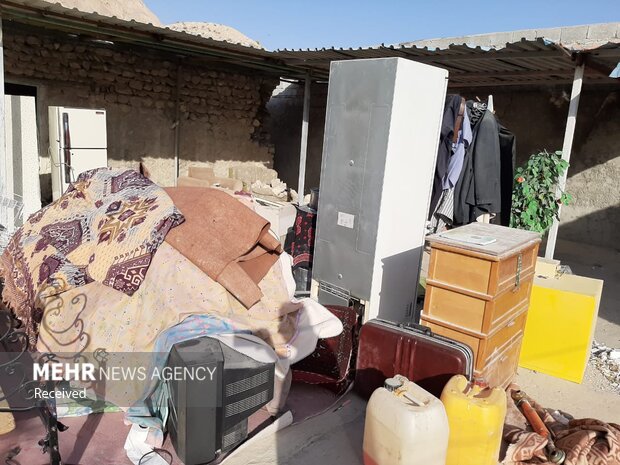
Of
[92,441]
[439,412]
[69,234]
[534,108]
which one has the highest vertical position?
[534,108]

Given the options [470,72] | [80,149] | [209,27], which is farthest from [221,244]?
[209,27]

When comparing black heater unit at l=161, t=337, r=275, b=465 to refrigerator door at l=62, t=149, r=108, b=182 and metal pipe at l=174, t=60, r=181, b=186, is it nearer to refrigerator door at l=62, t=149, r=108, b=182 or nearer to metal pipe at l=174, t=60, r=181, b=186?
refrigerator door at l=62, t=149, r=108, b=182

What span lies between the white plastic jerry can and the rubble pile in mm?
2256

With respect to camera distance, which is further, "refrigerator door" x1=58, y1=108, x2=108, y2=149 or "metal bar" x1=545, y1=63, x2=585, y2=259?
"refrigerator door" x1=58, y1=108, x2=108, y2=149

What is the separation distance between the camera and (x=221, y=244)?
11.4 ft

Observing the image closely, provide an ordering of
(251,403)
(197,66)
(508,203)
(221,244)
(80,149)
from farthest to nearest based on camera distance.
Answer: (197,66) → (80,149) → (508,203) → (221,244) → (251,403)

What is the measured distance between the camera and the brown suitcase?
2867 mm

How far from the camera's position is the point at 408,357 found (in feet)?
10.0

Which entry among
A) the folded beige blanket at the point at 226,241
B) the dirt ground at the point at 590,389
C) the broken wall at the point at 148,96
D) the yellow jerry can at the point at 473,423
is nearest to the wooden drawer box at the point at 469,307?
the yellow jerry can at the point at 473,423

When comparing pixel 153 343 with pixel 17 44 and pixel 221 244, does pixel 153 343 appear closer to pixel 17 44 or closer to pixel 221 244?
pixel 221 244

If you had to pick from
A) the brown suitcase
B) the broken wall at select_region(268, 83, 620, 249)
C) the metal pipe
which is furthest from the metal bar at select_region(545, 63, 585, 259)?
the metal pipe

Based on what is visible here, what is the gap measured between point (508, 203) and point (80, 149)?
5.59 metres

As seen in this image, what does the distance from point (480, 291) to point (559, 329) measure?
49.8 inches

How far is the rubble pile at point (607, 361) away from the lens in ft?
12.9
